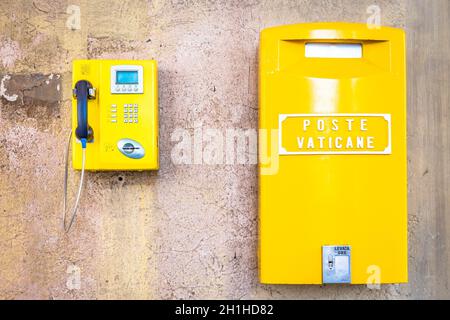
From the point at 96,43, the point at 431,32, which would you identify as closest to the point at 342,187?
the point at 431,32

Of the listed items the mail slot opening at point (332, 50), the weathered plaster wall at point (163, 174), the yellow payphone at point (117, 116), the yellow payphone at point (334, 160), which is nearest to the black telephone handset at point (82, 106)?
the yellow payphone at point (117, 116)

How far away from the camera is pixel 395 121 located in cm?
151

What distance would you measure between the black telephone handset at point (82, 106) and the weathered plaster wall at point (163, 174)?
244mm

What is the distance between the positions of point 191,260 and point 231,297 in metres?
0.20

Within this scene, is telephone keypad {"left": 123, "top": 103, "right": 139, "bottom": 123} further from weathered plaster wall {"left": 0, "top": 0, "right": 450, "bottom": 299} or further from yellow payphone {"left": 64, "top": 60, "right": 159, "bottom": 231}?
weathered plaster wall {"left": 0, "top": 0, "right": 450, "bottom": 299}

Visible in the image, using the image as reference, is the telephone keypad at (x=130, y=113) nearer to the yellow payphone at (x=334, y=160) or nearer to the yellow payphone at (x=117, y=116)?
the yellow payphone at (x=117, y=116)

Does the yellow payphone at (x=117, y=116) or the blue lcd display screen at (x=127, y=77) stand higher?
the blue lcd display screen at (x=127, y=77)

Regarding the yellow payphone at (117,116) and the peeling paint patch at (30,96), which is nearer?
the yellow payphone at (117,116)

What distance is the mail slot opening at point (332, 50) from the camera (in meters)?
1.52

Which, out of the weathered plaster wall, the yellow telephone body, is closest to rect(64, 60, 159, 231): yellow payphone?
the yellow telephone body

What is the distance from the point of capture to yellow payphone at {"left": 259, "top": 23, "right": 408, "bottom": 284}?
4.91 ft

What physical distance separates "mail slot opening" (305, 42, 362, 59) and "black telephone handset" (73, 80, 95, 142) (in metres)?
0.71

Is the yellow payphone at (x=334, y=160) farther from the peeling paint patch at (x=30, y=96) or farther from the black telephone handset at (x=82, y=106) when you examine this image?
the peeling paint patch at (x=30, y=96)

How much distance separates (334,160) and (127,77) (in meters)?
0.72
